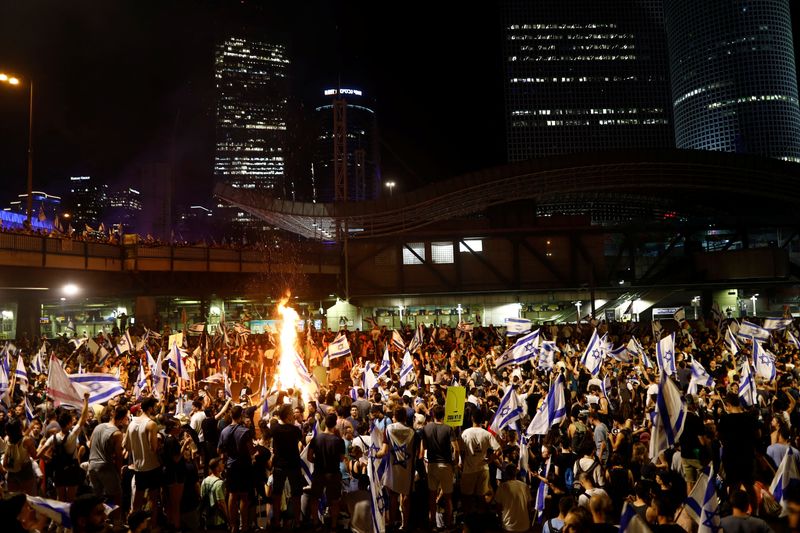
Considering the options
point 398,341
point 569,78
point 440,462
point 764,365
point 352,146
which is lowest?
point 440,462

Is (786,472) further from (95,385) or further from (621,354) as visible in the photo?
(95,385)

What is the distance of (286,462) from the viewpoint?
27.6 ft

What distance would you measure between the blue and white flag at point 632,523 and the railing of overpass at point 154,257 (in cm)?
3158

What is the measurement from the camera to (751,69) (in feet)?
533

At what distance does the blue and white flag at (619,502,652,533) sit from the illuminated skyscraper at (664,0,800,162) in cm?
17743

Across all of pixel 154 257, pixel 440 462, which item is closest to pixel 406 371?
pixel 440 462

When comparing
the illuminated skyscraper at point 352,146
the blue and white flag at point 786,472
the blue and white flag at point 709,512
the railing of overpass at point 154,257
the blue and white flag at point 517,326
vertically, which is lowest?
the blue and white flag at point 786,472

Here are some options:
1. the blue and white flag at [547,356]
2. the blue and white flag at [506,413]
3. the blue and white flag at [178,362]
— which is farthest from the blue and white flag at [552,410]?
the blue and white flag at [178,362]

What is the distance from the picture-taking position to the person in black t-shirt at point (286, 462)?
8.40 metres

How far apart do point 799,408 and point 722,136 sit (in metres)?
182

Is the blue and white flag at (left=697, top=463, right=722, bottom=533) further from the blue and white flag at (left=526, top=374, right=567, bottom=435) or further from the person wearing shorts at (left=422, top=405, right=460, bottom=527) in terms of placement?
the person wearing shorts at (left=422, top=405, right=460, bottom=527)

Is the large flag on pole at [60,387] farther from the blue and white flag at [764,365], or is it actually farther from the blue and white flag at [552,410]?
the blue and white flag at [764,365]

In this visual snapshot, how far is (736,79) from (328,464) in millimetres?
194571

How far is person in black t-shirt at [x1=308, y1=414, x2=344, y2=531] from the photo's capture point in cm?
825
